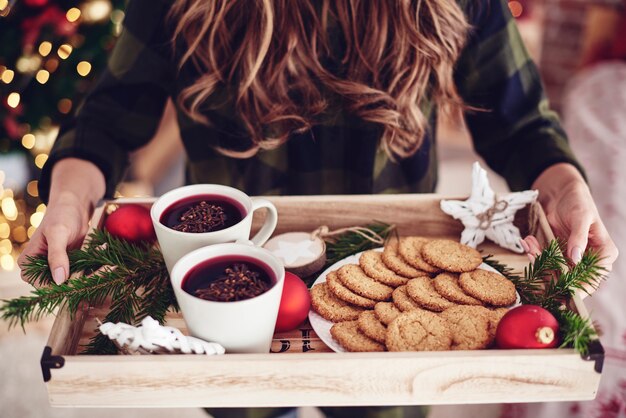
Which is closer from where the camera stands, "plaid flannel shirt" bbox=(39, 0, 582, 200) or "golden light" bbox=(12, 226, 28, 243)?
"plaid flannel shirt" bbox=(39, 0, 582, 200)

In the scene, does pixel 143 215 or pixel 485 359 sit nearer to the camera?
pixel 485 359

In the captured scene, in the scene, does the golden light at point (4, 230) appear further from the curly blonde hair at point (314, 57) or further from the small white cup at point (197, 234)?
the small white cup at point (197, 234)

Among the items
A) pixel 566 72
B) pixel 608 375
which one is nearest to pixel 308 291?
pixel 608 375

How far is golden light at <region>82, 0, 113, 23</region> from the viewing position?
167 centimetres

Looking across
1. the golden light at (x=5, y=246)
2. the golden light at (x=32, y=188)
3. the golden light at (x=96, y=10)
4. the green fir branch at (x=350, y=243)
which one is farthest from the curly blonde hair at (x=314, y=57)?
the golden light at (x=5, y=246)

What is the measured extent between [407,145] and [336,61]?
0.68ft

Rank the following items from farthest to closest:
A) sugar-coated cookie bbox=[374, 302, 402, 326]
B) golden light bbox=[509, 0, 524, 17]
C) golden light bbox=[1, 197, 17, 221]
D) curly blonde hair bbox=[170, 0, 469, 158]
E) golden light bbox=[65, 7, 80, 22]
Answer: golden light bbox=[509, 0, 524, 17]
golden light bbox=[1, 197, 17, 221]
golden light bbox=[65, 7, 80, 22]
curly blonde hair bbox=[170, 0, 469, 158]
sugar-coated cookie bbox=[374, 302, 402, 326]

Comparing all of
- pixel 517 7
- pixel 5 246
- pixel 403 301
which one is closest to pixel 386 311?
pixel 403 301

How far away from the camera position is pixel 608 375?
1279 millimetres

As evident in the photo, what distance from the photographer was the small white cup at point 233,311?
67 cm

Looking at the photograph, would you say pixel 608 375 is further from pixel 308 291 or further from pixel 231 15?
pixel 231 15

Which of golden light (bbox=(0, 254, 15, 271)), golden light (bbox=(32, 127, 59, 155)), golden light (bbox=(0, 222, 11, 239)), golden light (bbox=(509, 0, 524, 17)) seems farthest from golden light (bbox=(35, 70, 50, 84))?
golden light (bbox=(509, 0, 524, 17))

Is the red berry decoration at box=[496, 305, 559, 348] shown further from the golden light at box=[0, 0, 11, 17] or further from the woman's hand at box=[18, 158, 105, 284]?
the golden light at box=[0, 0, 11, 17]

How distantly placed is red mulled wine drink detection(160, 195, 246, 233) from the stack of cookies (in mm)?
155
